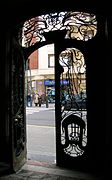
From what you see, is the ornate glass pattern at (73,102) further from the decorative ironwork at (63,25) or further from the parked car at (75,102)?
the decorative ironwork at (63,25)

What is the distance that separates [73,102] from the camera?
4.90m

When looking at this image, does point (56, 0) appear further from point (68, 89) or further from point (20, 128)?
point (20, 128)

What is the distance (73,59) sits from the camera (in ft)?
16.0

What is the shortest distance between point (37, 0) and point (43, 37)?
2.65 ft

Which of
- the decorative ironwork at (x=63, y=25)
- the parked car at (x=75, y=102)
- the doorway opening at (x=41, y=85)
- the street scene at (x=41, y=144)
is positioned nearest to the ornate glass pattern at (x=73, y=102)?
the parked car at (x=75, y=102)

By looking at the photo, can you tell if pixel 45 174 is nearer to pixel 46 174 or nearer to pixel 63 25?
Result: pixel 46 174

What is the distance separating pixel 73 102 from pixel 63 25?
1.50 meters

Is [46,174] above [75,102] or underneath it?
underneath

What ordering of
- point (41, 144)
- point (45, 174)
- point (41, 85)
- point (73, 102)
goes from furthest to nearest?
point (41, 85) → point (41, 144) → point (73, 102) → point (45, 174)

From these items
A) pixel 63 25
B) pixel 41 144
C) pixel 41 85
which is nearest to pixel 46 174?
pixel 41 144

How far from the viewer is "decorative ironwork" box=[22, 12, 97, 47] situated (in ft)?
15.3

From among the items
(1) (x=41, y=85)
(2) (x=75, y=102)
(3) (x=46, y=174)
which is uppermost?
(1) (x=41, y=85)

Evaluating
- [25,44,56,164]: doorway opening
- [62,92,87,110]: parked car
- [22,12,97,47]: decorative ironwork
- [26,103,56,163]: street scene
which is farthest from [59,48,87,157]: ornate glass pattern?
[25,44,56,164]: doorway opening

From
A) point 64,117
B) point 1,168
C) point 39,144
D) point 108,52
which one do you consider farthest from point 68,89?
point 39,144
